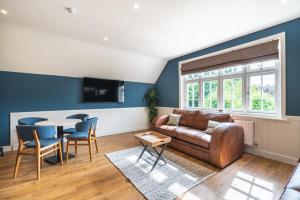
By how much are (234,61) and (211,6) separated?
1696 mm

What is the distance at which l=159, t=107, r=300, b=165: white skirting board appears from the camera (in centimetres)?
268

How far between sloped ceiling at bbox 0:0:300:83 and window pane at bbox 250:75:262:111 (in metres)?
1.05

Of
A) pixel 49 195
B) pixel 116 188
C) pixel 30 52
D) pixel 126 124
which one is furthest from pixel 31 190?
pixel 126 124

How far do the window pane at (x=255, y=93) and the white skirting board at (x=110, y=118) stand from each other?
11.9 feet

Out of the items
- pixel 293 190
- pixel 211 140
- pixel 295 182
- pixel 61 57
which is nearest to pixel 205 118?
pixel 211 140

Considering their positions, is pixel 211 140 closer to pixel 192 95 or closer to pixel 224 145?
pixel 224 145

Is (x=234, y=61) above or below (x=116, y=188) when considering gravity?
above

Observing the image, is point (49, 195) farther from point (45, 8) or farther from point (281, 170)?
point (281, 170)

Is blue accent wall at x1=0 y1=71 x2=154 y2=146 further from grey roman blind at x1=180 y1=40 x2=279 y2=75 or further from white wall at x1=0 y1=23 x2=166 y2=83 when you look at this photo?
grey roman blind at x1=180 y1=40 x2=279 y2=75

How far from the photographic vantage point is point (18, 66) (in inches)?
138

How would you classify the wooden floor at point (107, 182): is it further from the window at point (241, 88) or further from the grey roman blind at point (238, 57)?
the grey roman blind at point (238, 57)

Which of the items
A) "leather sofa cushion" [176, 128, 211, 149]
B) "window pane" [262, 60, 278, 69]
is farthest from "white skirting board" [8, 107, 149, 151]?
"window pane" [262, 60, 278, 69]

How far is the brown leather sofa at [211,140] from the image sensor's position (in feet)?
8.51

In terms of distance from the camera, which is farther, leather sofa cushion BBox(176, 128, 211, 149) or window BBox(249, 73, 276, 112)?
window BBox(249, 73, 276, 112)
